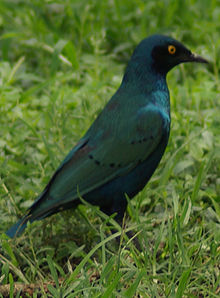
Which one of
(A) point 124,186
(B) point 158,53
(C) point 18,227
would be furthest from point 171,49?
(C) point 18,227

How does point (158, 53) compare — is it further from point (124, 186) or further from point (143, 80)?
point (124, 186)

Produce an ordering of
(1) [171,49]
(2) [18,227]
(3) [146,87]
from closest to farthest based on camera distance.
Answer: (2) [18,227] → (3) [146,87] → (1) [171,49]

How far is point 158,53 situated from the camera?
3590 mm

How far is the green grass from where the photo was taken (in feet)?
9.49

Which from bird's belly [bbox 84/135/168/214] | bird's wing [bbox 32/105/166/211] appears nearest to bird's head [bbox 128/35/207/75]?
bird's wing [bbox 32/105/166/211]

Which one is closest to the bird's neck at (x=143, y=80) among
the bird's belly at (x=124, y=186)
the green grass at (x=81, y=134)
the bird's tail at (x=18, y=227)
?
the bird's belly at (x=124, y=186)

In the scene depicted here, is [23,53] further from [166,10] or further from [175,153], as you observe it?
[175,153]

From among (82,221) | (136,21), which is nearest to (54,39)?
(136,21)

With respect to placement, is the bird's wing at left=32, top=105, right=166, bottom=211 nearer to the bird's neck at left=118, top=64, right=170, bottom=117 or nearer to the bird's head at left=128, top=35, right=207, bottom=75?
the bird's neck at left=118, top=64, right=170, bottom=117

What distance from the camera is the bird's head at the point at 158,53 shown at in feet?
11.7

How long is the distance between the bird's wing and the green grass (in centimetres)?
21

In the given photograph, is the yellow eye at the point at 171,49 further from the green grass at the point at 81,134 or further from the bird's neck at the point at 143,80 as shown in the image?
the green grass at the point at 81,134

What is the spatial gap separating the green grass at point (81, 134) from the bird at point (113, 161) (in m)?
0.13

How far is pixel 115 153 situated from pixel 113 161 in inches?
1.7
